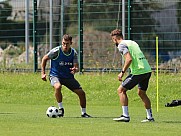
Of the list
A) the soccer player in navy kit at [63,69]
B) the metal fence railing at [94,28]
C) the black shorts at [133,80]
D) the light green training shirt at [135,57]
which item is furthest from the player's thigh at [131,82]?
the metal fence railing at [94,28]

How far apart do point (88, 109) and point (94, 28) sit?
855 centimetres

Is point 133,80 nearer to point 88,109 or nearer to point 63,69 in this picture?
point 63,69

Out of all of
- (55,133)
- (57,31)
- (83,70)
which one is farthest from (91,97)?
(55,133)

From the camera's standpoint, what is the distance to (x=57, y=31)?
2988 cm

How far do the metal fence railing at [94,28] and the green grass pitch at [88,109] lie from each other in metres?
1.15

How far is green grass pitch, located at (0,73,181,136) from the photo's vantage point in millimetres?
13367

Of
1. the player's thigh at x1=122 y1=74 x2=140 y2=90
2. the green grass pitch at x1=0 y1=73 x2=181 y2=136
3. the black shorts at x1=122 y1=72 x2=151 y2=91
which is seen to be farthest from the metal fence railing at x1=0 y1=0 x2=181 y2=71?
the player's thigh at x1=122 y1=74 x2=140 y2=90

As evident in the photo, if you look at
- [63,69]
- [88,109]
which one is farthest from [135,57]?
[88,109]

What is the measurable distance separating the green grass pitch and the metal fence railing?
115 centimetres

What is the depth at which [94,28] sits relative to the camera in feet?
94.8

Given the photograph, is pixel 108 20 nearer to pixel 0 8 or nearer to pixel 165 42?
pixel 165 42

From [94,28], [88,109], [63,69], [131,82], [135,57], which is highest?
[94,28]

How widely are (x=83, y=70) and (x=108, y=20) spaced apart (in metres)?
2.28

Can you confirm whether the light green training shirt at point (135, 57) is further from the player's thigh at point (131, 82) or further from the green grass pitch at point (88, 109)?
the green grass pitch at point (88, 109)
